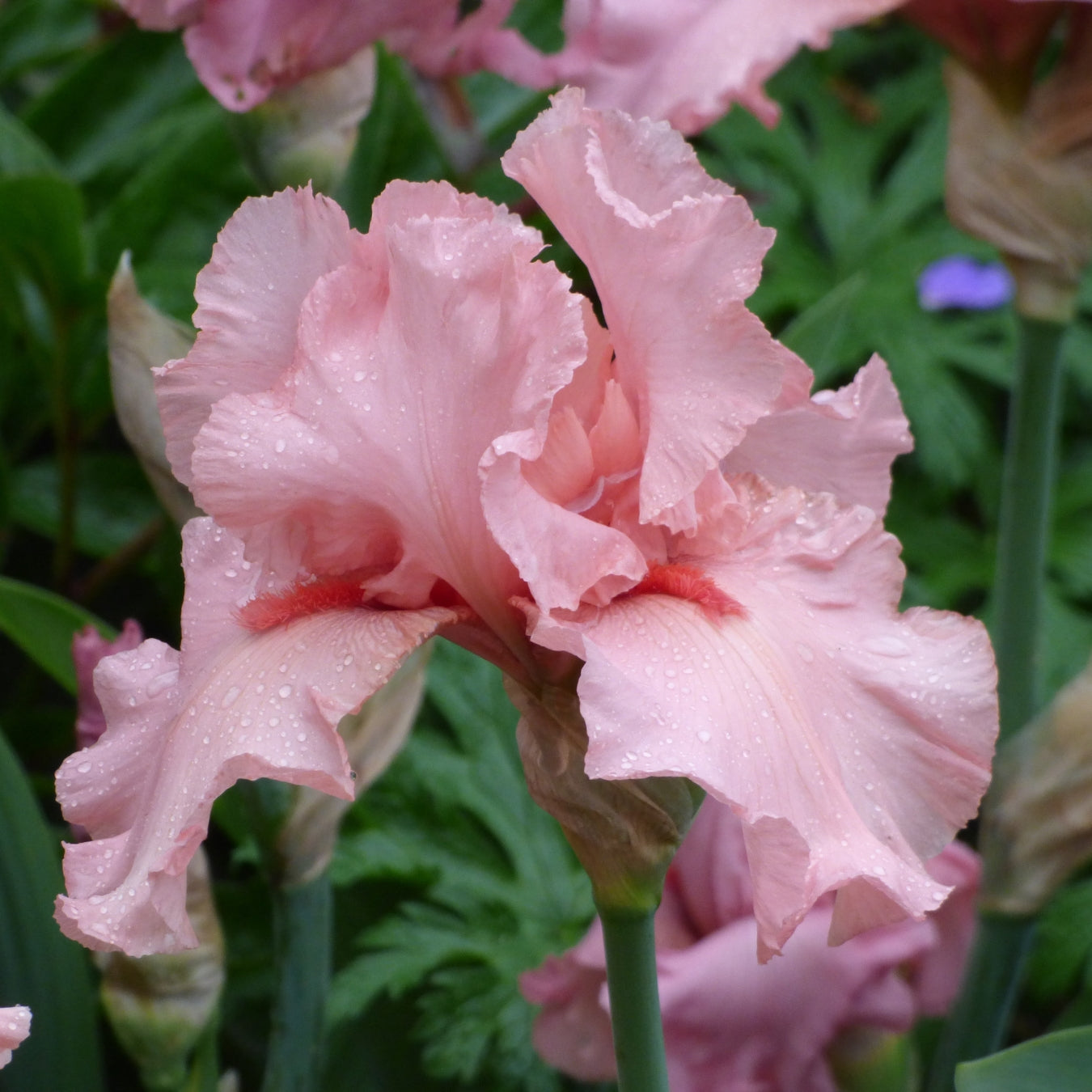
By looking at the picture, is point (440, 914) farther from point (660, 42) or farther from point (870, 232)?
point (870, 232)

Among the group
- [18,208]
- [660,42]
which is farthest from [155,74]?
[660,42]

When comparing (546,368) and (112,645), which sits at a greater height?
(546,368)

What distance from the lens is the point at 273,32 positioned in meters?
0.61

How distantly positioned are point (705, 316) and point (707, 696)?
111 mm

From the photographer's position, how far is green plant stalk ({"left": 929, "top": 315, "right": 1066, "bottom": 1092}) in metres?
0.69

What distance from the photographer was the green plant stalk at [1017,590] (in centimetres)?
69

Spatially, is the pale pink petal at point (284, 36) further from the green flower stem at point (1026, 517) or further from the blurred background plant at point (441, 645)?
the green flower stem at point (1026, 517)

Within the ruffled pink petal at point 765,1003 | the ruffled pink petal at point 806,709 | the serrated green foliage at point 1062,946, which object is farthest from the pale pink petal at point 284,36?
the serrated green foliage at point 1062,946

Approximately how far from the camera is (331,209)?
1.34 ft

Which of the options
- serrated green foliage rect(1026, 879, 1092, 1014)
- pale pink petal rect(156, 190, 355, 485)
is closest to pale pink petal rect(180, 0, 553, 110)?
pale pink petal rect(156, 190, 355, 485)

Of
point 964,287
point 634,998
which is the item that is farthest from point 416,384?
point 964,287

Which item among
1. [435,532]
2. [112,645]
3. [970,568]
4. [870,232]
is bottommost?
[970,568]

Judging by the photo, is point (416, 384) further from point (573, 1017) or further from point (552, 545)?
point (573, 1017)

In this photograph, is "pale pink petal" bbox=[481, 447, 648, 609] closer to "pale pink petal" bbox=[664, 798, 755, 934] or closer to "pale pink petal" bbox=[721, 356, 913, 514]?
"pale pink petal" bbox=[721, 356, 913, 514]
